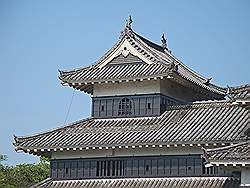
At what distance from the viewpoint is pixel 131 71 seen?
3038 cm

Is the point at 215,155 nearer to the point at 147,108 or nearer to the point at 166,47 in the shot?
the point at 147,108

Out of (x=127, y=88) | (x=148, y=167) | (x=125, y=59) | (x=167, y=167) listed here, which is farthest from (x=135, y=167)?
(x=125, y=59)

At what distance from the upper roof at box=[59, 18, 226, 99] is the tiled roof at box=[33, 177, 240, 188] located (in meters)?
5.24

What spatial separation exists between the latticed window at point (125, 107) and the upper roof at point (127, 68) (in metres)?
1.35

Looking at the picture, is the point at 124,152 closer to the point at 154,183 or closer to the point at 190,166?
the point at 154,183

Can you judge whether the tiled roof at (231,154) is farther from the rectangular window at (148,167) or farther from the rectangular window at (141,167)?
the rectangular window at (141,167)

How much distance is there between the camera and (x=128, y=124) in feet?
97.8

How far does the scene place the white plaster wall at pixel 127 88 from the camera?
99.1 ft

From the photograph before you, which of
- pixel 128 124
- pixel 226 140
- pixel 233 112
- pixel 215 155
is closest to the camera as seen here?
pixel 215 155

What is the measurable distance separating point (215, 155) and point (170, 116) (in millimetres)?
8249

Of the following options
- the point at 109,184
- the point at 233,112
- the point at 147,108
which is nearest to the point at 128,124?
the point at 147,108

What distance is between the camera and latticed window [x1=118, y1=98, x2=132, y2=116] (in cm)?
3059

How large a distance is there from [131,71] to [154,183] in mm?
6344

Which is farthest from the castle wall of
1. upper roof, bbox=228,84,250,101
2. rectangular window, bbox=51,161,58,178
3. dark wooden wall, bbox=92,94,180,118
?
upper roof, bbox=228,84,250,101
